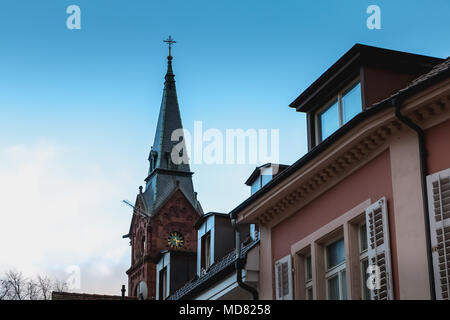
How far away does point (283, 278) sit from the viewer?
20625mm

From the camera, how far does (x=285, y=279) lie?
20547mm

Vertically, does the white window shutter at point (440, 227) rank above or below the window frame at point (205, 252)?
below

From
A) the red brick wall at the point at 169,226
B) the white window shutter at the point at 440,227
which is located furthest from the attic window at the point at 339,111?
the red brick wall at the point at 169,226

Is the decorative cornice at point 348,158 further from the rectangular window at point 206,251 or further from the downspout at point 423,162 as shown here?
the rectangular window at point 206,251

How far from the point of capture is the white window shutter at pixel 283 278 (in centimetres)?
2023

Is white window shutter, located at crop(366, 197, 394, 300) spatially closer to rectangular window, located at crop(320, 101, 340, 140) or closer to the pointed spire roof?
rectangular window, located at crop(320, 101, 340, 140)

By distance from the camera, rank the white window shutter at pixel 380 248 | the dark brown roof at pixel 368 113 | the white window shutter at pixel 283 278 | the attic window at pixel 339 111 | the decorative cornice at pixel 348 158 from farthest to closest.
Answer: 1. the white window shutter at pixel 283 278
2. the attic window at pixel 339 111
3. the white window shutter at pixel 380 248
4. the decorative cornice at pixel 348 158
5. the dark brown roof at pixel 368 113

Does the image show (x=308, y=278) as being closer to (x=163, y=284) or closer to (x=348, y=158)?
(x=348, y=158)

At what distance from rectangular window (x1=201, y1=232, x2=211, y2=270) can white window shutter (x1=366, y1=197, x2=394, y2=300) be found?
13.4 metres

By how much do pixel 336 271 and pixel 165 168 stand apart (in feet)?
246

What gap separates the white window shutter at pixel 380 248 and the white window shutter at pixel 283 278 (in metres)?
3.66
